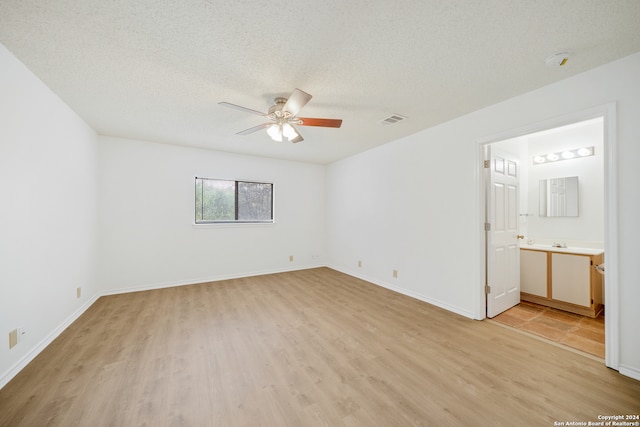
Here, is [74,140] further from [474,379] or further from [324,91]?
[474,379]

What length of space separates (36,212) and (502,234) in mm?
5077

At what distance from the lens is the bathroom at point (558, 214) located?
3.02 metres

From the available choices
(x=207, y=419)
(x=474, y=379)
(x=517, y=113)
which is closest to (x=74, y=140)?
(x=207, y=419)

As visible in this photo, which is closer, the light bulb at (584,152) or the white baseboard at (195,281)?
the light bulb at (584,152)

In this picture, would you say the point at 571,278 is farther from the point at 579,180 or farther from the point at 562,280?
the point at 579,180

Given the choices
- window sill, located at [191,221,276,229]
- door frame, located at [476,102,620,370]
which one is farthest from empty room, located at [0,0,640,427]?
window sill, located at [191,221,276,229]

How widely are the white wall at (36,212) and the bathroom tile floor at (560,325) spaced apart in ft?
15.6

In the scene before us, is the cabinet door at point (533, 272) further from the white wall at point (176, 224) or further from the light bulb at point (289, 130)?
the white wall at point (176, 224)

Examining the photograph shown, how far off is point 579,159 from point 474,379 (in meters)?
3.68

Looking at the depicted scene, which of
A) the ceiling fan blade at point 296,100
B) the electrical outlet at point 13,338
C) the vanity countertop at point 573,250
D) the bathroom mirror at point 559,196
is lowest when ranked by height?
the electrical outlet at point 13,338

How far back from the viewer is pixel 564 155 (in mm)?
3451

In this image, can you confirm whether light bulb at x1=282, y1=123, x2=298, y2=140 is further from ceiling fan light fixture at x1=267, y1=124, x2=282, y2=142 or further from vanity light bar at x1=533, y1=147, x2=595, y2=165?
vanity light bar at x1=533, y1=147, x2=595, y2=165

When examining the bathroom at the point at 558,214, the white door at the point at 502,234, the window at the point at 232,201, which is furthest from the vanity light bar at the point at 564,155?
the window at the point at 232,201

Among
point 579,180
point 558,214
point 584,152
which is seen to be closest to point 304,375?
point 558,214
